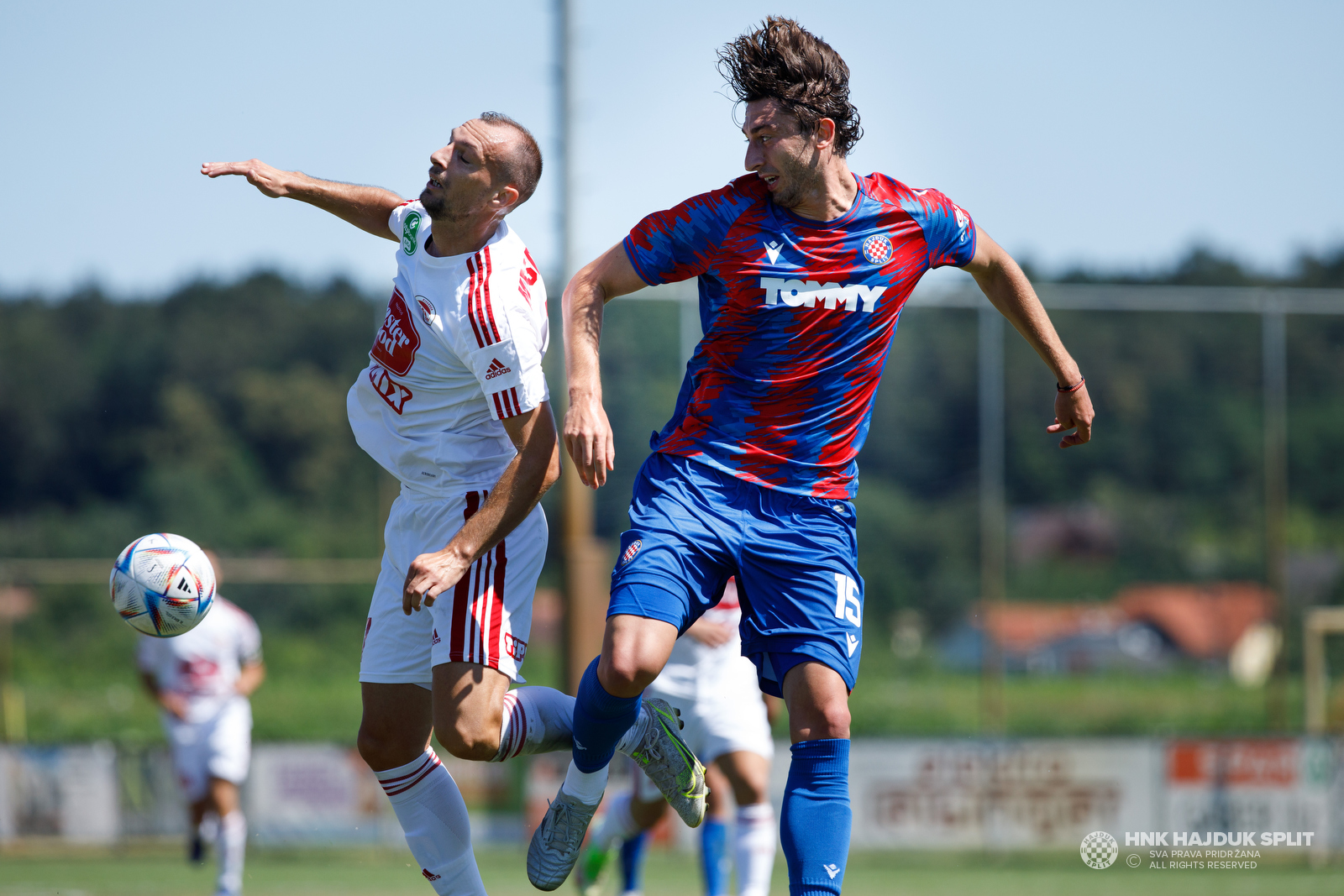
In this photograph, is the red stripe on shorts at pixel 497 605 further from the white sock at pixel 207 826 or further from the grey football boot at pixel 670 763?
the white sock at pixel 207 826

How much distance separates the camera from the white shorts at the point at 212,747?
A: 955 cm

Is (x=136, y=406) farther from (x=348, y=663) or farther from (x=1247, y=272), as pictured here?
(x=1247, y=272)

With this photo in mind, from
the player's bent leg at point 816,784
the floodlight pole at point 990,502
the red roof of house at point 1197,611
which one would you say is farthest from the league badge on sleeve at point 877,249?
the red roof of house at point 1197,611

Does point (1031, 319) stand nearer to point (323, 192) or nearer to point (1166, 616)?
point (323, 192)

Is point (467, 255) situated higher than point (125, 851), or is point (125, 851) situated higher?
point (467, 255)

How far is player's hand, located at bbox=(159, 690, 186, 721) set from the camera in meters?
10.2

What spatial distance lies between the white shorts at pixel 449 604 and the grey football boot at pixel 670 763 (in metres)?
0.48

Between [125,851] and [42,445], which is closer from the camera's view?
[125,851]

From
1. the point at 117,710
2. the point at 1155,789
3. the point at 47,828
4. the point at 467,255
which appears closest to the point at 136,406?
the point at 117,710

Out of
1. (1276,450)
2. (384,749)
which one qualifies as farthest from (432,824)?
(1276,450)

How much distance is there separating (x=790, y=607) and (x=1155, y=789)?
944 centimetres

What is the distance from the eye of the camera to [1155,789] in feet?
40.2

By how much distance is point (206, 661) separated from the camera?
402 inches

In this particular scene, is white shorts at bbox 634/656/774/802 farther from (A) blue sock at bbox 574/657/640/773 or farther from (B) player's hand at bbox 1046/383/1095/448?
(B) player's hand at bbox 1046/383/1095/448
